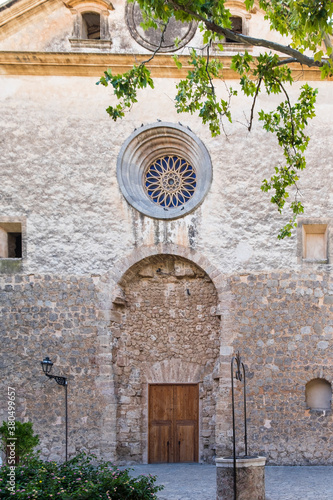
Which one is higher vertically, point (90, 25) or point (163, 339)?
point (90, 25)

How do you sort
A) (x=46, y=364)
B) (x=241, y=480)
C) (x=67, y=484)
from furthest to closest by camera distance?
(x=46, y=364) < (x=241, y=480) < (x=67, y=484)

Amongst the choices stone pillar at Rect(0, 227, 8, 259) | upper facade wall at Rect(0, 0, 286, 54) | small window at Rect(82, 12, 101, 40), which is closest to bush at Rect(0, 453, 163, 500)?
stone pillar at Rect(0, 227, 8, 259)

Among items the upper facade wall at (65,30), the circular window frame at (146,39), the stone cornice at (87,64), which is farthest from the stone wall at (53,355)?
the circular window frame at (146,39)

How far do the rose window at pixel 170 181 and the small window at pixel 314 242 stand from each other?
2600 mm

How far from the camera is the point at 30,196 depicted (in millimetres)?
11781

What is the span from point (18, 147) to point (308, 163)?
611 cm

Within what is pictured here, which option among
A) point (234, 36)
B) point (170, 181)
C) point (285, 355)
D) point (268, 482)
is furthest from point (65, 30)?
point (268, 482)

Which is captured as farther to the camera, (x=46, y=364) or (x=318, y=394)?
(x=318, y=394)

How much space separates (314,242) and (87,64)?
20.0 feet

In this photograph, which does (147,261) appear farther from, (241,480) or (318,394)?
(241,480)

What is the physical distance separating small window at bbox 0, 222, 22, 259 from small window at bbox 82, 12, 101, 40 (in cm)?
449

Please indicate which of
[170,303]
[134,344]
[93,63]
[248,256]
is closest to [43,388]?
[134,344]

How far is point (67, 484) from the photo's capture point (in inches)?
259

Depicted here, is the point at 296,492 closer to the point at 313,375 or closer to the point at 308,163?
the point at 313,375
